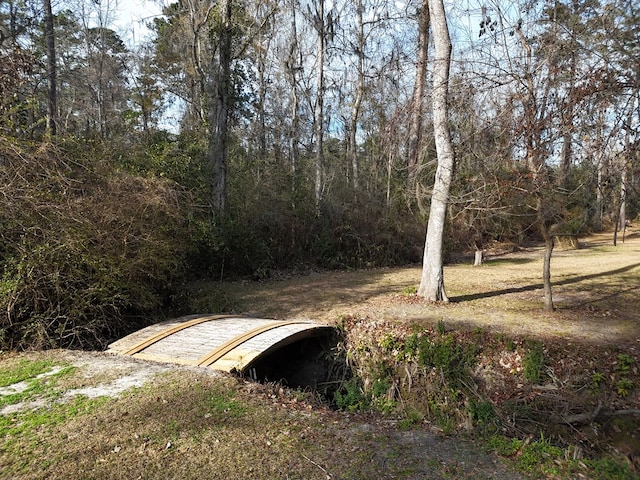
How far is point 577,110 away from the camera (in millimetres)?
5168

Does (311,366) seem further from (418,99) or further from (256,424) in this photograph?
(418,99)

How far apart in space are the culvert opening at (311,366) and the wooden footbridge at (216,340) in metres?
0.25

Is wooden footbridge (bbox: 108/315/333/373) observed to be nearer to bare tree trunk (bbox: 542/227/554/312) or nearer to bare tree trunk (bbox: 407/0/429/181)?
bare tree trunk (bbox: 542/227/554/312)

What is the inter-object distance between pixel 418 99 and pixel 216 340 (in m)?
5.34

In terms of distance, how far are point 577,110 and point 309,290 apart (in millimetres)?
6394

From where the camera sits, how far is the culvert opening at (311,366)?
6.57 meters

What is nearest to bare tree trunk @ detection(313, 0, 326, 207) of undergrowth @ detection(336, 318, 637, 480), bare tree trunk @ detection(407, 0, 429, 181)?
bare tree trunk @ detection(407, 0, 429, 181)

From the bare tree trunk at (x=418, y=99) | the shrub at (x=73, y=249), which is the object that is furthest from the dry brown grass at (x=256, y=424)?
the bare tree trunk at (x=418, y=99)

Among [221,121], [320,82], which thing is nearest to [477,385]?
[221,121]

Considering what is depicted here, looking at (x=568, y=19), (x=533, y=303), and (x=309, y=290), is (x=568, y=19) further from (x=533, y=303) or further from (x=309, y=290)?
(x=309, y=290)

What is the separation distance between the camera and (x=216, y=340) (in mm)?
5934

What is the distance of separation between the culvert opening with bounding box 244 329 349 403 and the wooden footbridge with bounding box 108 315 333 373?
0.83ft

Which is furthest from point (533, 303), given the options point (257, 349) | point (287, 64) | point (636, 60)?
point (287, 64)

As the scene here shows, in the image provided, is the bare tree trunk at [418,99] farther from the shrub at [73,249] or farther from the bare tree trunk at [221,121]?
the bare tree trunk at [221,121]
